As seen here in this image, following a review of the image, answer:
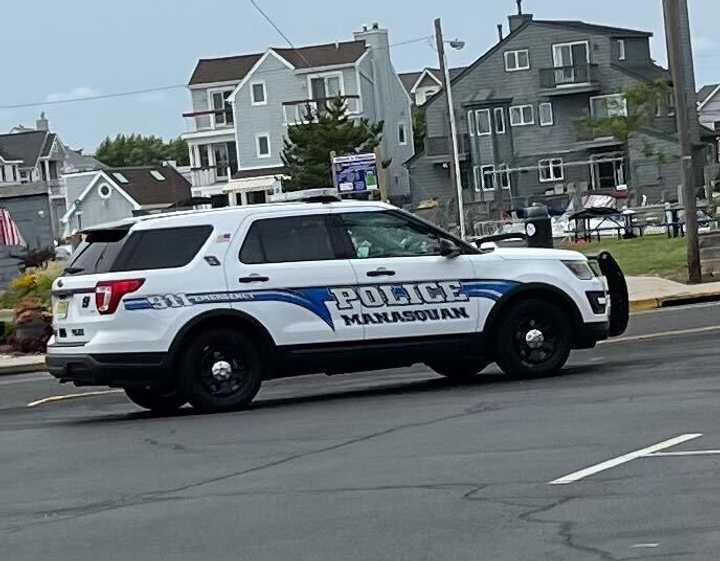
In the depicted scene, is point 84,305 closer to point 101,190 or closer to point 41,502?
point 41,502

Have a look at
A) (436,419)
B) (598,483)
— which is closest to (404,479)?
(598,483)

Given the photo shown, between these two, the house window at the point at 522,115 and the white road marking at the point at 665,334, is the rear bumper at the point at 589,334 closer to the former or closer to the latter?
the white road marking at the point at 665,334

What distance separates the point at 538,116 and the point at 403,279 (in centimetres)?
6148

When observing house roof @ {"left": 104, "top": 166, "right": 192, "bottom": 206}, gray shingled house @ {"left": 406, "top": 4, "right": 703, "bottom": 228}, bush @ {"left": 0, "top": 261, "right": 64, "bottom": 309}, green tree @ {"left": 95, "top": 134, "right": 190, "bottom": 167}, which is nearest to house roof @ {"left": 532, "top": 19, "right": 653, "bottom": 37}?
gray shingled house @ {"left": 406, "top": 4, "right": 703, "bottom": 228}

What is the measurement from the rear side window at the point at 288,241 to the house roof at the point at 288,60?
216ft

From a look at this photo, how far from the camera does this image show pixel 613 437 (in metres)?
11.1

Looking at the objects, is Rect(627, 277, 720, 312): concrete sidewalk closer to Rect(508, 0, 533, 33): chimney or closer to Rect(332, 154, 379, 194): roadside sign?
Rect(332, 154, 379, 194): roadside sign

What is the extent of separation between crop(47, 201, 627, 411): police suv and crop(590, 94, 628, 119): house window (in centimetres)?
5523

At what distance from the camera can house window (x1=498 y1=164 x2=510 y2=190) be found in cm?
7497

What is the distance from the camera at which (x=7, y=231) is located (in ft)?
132

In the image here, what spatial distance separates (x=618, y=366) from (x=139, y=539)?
329 inches

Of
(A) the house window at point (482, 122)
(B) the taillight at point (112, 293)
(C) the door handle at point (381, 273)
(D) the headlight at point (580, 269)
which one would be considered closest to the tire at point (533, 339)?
(D) the headlight at point (580, 269)

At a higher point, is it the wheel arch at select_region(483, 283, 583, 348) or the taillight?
the taillight

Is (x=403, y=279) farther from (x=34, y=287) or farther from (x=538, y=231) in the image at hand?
(x=34, y=287)
